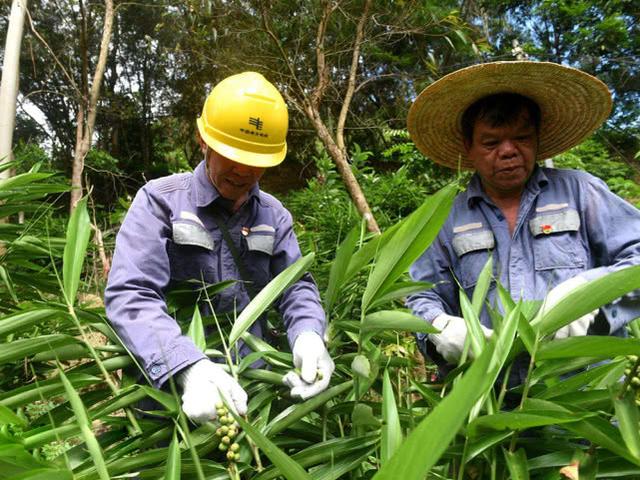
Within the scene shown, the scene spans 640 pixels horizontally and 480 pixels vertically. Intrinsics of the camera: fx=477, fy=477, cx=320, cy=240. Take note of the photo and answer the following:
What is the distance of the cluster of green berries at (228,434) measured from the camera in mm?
522

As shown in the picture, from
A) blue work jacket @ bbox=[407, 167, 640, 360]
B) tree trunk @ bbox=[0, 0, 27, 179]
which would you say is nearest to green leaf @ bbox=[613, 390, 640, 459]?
blue work jacket @ bbox=[407, 167, 640, 360]

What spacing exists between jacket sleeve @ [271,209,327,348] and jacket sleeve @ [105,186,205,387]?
222 mm

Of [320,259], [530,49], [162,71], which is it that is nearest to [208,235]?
[320,259]

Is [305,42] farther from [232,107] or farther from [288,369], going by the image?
[288,369]

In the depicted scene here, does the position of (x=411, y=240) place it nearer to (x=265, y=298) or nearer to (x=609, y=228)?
(x=265, y=298)

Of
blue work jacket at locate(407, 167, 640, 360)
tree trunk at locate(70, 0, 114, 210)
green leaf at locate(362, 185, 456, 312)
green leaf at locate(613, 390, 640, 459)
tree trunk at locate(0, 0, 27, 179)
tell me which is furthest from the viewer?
tree trunk at locate(70, 0, 114, 210)

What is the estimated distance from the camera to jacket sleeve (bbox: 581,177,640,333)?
0.89 metres

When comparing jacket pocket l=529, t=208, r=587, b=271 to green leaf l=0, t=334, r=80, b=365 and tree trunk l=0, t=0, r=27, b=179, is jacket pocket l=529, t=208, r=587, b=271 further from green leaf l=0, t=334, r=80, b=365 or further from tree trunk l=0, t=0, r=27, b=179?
tree trunk l=0, t=0, r=27, b=179

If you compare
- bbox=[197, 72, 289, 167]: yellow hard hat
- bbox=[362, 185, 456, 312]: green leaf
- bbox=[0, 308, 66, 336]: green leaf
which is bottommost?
bbox=[0, 308, 66, 336]: green leaf

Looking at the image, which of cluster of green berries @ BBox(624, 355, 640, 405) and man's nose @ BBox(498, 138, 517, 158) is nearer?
cluster of green berries @ BBox(624, 355, 640, 405)

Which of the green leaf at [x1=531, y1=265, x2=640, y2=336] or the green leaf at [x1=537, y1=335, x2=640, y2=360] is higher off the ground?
the green leaf at [x1=531, y1=265, x2=640, y2=336]

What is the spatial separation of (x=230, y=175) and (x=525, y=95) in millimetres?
679

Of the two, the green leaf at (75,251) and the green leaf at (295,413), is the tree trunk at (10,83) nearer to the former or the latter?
the green leaf at (75,251)

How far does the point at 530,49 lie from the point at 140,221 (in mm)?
6739
